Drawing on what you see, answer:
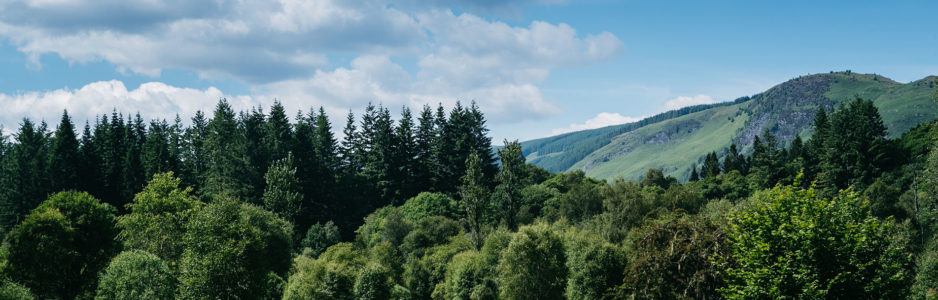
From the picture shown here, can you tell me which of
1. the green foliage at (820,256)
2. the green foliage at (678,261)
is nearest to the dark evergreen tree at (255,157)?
the green foliage at (678,261)

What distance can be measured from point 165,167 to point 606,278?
78109mm

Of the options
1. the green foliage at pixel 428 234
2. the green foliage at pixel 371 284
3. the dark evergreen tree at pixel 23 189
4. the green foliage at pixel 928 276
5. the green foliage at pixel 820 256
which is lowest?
the green foliage at pixel 928 276

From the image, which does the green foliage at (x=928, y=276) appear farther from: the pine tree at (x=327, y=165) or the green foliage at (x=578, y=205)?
the pine tree at (x=327, y=165)

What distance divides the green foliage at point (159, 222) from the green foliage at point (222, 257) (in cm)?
603

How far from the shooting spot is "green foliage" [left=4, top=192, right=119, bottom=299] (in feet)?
151

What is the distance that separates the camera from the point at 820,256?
22812 millimetres

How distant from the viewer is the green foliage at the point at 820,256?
22.2 metres

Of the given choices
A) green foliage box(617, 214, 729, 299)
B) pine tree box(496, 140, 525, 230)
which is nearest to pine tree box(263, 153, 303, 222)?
pine tree box(496, 140, 525, 230)

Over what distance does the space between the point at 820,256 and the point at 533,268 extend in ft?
84.5

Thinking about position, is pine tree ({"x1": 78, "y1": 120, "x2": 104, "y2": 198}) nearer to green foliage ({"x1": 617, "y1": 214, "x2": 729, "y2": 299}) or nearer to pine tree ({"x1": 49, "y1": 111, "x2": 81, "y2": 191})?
pine tree ({"x1": 49, "y1": 111, "x2": 81, "y2": 191})

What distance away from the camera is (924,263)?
46125 millimetres

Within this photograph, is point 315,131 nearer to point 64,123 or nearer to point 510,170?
point 64,123

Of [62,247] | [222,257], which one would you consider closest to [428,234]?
[222,257]

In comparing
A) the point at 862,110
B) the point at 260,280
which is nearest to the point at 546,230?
the point at 260,280
